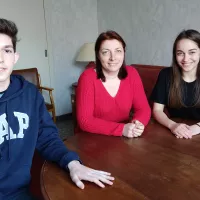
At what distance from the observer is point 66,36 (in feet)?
13.2

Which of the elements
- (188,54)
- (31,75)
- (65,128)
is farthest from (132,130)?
(65,128)

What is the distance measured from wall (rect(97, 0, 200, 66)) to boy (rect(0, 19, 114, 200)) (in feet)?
7.43

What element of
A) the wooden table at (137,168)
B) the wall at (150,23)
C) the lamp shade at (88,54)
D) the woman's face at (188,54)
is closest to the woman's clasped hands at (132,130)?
the wooden table at (137,168)

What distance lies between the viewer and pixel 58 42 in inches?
157

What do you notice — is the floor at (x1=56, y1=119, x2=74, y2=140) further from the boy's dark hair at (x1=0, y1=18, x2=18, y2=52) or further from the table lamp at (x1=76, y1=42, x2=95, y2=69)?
the boy's dark hair at (x1=0, y1=18, x2=18, y2=52)

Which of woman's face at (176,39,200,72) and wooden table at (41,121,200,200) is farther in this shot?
woman's face at (176,39,200,72)

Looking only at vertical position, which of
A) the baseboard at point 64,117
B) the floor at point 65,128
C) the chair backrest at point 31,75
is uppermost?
the chair backrest at point 31,75

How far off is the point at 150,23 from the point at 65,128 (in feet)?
6.73

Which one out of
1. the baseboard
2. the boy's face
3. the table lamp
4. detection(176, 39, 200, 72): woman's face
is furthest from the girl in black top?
the baseboard

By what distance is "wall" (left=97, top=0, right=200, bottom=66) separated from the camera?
112 inches

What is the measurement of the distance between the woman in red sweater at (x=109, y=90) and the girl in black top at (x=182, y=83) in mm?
138

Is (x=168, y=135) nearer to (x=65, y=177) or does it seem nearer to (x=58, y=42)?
(x=65, y=177)

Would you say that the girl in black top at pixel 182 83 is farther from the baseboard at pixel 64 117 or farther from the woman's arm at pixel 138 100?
the baseboard at pixel 64 117

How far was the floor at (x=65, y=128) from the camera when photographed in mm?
3640
